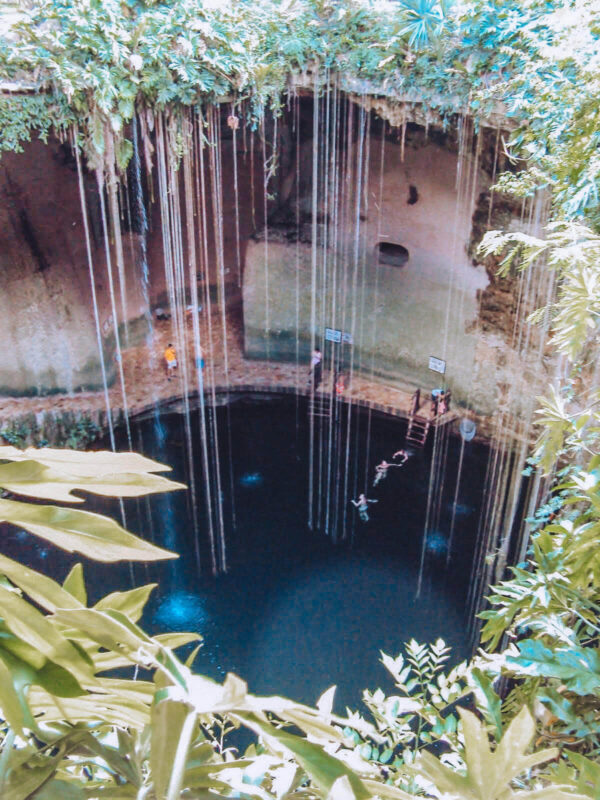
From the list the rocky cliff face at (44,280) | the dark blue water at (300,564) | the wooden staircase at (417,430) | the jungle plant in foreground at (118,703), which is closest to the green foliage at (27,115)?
the rocky cliff face at (44,280)

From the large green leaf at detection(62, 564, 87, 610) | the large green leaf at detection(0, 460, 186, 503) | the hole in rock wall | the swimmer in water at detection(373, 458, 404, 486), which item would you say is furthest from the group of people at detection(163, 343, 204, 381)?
the large green leaf at detection(0, 460, 186, 503)

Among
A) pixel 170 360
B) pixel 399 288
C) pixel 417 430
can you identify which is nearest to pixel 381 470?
pixel 417 430

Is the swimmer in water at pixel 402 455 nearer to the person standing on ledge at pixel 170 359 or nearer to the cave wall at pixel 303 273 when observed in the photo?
the cave wall at pixel 303 273

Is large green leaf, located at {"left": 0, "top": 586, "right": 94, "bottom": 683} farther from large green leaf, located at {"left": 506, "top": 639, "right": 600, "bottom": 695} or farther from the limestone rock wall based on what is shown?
the limestone rock wall

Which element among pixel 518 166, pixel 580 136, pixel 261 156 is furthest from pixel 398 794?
pixel 261 156

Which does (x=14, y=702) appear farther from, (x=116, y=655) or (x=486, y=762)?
(x=486, y=762)
